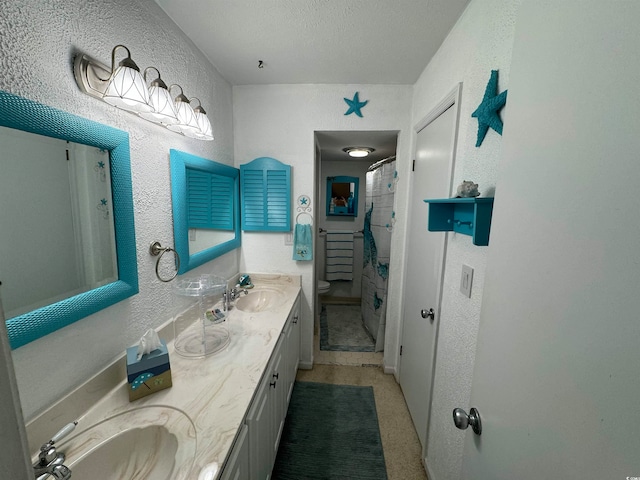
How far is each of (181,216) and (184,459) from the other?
101 centimetres

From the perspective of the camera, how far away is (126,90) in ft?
2.65

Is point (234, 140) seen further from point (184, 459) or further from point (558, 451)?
point (558, 451)

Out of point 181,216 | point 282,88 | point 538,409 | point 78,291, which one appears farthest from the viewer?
point 282,88

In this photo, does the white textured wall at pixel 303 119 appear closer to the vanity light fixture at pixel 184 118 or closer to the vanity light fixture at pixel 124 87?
the vanity light fixture at pixel 184 118

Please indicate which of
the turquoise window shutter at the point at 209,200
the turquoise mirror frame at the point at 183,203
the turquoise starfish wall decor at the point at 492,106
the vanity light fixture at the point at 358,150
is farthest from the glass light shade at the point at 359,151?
the turquoise starfish wall decor at the point at 492,106

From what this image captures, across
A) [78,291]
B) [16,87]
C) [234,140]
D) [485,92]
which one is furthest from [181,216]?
[485,92]

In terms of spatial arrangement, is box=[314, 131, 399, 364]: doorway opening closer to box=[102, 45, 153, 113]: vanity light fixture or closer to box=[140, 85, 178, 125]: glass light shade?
box=[140, 85, 178, 125]: glass light shade

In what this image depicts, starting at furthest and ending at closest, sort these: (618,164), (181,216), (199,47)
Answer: (199,47) < (181,216) < (618,164)

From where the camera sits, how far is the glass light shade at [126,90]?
2.60 ft

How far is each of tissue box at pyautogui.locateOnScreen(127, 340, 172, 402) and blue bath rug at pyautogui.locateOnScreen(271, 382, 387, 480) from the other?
937mm

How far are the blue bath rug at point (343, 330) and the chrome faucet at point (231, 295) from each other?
114 centimetres

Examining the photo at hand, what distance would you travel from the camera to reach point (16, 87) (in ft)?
2.02

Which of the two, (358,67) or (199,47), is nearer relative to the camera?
(199,47)

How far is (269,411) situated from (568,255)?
49.7 inches
